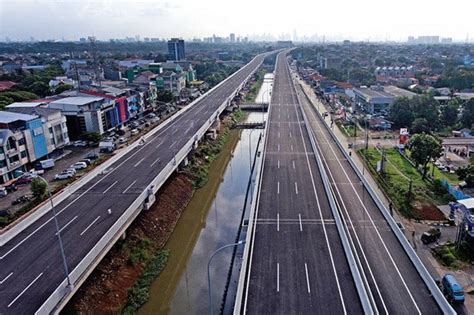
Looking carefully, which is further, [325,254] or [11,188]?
[11,188]

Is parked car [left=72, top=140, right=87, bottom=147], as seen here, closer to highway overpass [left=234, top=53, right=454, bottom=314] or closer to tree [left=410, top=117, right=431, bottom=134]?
highway overpass [left=234, top=53, right=454, bottom=314]

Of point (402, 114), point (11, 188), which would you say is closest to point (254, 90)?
point (402, 114)

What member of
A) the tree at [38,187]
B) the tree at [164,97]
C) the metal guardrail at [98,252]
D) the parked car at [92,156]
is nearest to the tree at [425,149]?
the metal guardrail at [98,252]

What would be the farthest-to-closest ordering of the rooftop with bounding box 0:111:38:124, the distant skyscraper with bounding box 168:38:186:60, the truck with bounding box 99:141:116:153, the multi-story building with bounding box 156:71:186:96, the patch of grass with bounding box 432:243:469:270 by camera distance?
the distant skyscraper with bounding box 168:38:186:60
the multi-story building with bounding box 156:71:186:96
the truck with bounding box 99:141:116:153
the rooftop with bounding box 0:111:38:124
the patch of grass with bounding box 432:243:469:270

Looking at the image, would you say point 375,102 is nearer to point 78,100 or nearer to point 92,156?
point 92,156

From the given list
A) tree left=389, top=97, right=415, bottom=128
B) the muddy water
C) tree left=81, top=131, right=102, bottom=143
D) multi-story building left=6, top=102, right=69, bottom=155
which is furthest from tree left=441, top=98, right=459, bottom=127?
multi-story building left=6, top=102, right=69, bottom=155

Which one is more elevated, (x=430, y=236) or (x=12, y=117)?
(x=12, y=117)
